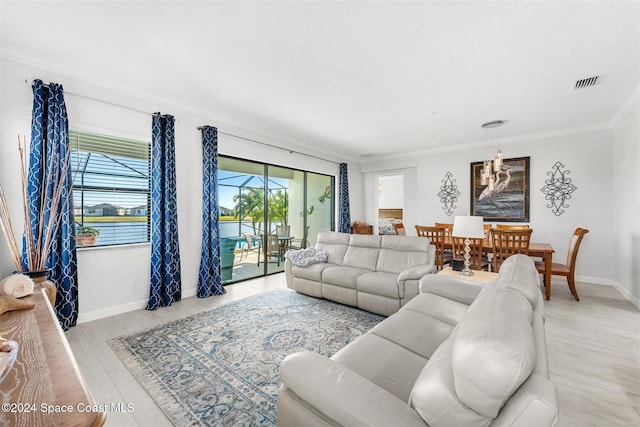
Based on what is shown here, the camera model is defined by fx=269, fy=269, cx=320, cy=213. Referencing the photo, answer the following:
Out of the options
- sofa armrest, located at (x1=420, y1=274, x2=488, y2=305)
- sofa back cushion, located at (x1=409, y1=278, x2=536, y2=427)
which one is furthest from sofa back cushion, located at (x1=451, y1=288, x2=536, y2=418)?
sofa armrest, located at (x1=420, y1=274, x2=488, y2=305)

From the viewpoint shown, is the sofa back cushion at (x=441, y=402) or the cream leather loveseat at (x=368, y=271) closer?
the sofa back cushion at (x=441, y=402)

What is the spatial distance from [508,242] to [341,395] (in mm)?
3839

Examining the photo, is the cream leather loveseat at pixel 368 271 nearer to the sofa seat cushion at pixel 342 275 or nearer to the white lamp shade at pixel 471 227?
the sofa seat cushion at pixel 342 275

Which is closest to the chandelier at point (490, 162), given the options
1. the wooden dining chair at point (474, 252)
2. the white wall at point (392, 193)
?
the wooden dining chair at point (474, 252)

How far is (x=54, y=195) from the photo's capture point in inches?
104

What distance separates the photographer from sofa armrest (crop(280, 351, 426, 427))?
33.7 inches

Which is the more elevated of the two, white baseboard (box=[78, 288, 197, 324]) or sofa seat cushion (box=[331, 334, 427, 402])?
sofa seat cushion (box=[331, 334, 427, 402])

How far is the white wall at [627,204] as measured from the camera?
11.6 ft

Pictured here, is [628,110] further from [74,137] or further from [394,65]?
[74,137]

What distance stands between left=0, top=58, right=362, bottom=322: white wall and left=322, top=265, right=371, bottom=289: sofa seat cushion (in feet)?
6.37

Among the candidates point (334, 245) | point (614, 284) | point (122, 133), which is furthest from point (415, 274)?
point (614, 284)

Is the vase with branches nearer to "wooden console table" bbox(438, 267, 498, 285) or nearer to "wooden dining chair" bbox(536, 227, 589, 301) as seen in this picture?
"wooden console table" bbox(438, 267, 498, 285)

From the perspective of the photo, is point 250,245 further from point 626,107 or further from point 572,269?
point 626,107

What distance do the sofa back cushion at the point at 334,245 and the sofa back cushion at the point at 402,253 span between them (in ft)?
1.97
